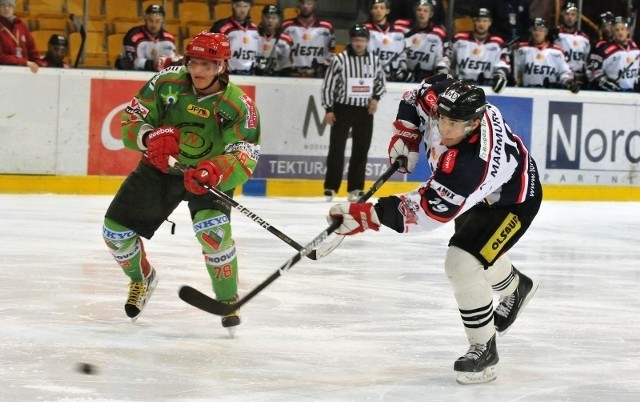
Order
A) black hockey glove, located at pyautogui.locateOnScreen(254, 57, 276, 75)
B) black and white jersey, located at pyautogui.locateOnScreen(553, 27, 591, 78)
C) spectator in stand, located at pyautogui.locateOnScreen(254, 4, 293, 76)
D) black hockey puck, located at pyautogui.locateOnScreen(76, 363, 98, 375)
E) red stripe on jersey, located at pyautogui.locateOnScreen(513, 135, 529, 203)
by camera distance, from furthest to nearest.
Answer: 1. black and white jersey, located at pyautogui.locateOnScreen(553, 27, 591, 78)
2. spectator in stand, located at pyautogui.locateOnScreen(254, 4, 293, 76)
3. black hockey glove, located at pyautogui.locateOnScreen(254, 57, 276, 75)
4. red stripe on jersey, located at pyautogui.locateOnScreen(513, 135, 529, 203)
5. black hockey puck, located at pyautogui.locateOnScreen(76, 363, 98, 375)

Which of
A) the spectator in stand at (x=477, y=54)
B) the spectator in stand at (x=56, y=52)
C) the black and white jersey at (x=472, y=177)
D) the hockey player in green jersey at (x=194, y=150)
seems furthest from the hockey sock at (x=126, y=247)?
the spectator in stand at (x=477, y=54)

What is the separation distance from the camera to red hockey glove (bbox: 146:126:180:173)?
4.57 metres

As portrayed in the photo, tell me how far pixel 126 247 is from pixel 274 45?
6155 mm

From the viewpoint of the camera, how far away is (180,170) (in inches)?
184

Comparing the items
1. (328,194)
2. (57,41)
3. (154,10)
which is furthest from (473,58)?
(57,41)

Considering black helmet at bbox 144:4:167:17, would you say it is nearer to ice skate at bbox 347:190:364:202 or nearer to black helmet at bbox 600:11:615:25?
ice skate at bbox 347:190:364:202

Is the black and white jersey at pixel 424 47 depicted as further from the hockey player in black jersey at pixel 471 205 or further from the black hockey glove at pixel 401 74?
the hockey player in black jersey at pixel 471 205

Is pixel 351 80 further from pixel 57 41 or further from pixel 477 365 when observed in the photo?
pixel 477 365

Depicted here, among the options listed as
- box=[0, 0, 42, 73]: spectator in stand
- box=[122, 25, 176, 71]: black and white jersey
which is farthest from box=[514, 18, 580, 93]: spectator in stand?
Result: box=[0, 0, 42, 73]: spectator in stand

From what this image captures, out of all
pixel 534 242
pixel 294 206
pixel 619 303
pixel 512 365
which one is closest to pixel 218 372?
pixel 512 365

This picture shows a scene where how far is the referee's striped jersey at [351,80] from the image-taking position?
10391mm

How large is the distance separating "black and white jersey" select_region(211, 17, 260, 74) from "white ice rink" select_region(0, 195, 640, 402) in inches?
112

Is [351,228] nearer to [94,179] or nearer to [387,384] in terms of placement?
[387,384]

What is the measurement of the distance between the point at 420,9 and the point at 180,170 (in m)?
6.73
